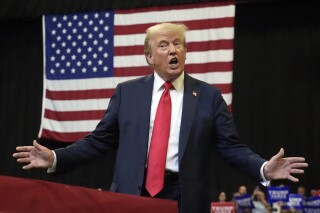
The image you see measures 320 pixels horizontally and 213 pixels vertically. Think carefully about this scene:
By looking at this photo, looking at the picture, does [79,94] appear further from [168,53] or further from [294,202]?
[168,53]

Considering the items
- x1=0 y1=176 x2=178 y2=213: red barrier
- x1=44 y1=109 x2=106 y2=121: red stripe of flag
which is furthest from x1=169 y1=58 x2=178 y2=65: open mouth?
x1=44 y1=109 x2=106 y2=121: red stripe of flag

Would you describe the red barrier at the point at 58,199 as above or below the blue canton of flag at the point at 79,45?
below

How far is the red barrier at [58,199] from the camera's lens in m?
1.47

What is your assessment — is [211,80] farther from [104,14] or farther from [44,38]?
[44,38]

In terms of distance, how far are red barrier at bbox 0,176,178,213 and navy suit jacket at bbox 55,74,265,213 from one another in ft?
2.40

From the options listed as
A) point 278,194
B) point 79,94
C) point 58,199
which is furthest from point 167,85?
point 79,94

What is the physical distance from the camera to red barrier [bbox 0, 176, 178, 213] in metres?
1.47

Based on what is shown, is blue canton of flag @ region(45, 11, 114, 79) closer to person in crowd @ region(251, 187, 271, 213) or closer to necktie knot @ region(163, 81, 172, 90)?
person in crowd @ region(251, 187, 271, 213)

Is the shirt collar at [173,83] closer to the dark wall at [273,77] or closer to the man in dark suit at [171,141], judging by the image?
the man in dark suit at [171,141]

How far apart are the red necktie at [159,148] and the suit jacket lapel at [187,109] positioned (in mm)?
67

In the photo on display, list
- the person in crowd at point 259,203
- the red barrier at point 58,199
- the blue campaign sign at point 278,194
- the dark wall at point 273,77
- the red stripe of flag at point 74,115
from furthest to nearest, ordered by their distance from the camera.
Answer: the red stripe of flag at point 74,115, the dark wall at point 273,77, the person in crowd at point 259,203, the blue campaign sign at point 278,194, the red barrier at point 58,199

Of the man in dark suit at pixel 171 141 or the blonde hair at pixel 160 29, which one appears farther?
the blonde hair at pixel 160 29

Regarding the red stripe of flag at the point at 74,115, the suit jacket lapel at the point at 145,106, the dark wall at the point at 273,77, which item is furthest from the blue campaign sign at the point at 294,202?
the suit jacket lapel at the point at 145,106

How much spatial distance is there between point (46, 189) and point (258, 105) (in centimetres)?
722
